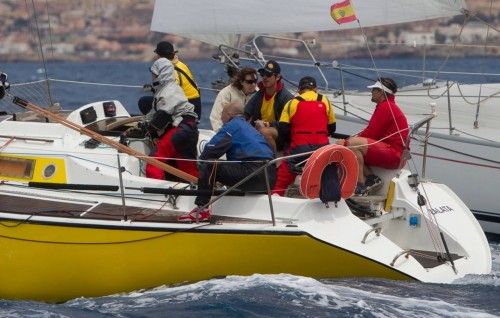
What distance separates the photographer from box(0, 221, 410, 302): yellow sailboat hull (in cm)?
939

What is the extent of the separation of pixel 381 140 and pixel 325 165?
984mm

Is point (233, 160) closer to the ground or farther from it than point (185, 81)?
closer to the ground

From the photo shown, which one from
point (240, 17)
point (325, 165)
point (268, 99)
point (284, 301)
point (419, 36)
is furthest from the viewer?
point (419, 36)

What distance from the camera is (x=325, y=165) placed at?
9.59m

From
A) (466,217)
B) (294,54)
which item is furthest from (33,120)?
(294,54)

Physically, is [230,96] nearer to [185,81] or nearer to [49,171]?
[185,81]

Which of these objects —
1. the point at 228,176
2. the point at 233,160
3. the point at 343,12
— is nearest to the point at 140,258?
the point at 228,176

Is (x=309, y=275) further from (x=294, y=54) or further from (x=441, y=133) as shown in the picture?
(x=294, y=54)

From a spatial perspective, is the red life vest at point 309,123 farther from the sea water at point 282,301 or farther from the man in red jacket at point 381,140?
the sea water at point 282,301

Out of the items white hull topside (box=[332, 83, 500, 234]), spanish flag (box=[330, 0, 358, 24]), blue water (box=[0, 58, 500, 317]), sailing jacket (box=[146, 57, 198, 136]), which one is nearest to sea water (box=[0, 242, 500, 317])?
blue water (box=[0, 58, 500, 317])

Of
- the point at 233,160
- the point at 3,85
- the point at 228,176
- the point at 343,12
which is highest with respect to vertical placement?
the point at 343,12

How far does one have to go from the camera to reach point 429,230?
34.2 ft

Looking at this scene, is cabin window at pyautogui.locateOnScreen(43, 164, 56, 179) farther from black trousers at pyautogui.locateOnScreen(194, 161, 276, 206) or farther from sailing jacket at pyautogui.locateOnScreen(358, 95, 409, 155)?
sailing jacket at pyautogui.locateOnScreen(358, 95, 409, 155)

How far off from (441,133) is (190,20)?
10.3ft
